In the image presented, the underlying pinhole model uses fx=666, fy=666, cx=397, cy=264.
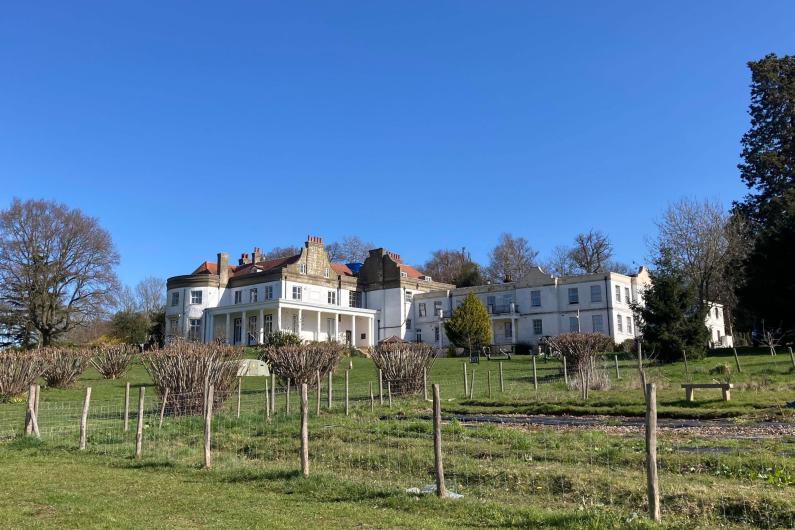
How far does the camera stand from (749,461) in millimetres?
8977

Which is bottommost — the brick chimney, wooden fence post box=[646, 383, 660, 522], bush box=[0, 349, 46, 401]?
wooden fence post box=[646, 383, 660, 522]

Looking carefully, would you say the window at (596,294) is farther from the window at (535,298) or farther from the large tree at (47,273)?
the large tree at (47,273)

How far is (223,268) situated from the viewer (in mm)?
62406

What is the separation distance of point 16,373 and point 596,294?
138 ft

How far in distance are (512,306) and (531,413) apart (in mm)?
40671

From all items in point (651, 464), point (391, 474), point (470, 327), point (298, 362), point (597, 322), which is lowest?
point (391, 474)

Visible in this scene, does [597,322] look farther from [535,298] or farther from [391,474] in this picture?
[391,474]

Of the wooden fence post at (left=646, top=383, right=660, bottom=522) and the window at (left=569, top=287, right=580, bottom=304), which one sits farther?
the window at (left=569, top=287, right=580, bottom=304)

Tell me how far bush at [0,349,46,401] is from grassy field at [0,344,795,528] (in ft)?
27.1

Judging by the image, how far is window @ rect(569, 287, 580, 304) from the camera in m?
54.8

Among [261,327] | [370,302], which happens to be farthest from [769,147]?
[261,327]

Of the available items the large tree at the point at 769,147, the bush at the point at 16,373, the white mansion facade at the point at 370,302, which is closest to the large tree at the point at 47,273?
the white mansion facade at the point at 370,302

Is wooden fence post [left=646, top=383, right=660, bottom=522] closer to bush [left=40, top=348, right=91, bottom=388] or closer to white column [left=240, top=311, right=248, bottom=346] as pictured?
bush [left=40, top=348, right=91, bottom=388]

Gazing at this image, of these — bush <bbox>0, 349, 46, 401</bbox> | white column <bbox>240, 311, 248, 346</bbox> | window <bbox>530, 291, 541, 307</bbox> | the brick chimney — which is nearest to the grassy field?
bush <bbox>0, 349, 46, 401</bbox>
